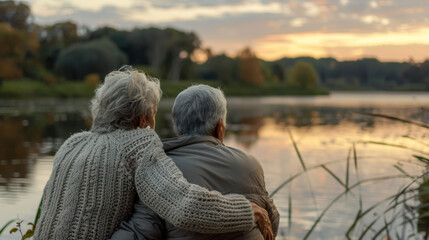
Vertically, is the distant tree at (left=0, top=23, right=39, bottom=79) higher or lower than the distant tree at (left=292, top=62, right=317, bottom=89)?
higher

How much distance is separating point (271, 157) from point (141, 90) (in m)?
7.85

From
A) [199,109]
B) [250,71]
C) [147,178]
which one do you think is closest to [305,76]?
[250,71]

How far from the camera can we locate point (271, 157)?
977cm

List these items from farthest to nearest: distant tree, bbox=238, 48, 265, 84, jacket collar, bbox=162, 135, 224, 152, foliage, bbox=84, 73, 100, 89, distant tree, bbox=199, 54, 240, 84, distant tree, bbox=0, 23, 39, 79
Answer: distant tree, bbox=238, 48, 265, 84 → distant tree, bbox=199, 54, 240, 84 → foliage, bbox=84, 73, 100, 89 → distant tree, bbox=0, 23, 39, 79 → jacket collar, bbox=162, 135, 224, 152

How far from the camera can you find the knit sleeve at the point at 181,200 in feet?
6.07

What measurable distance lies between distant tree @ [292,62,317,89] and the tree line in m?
0.12

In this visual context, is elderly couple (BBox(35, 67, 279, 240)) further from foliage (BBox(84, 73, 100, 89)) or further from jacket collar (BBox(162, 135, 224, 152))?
foliage (BBox(84, 73, 100, 89))

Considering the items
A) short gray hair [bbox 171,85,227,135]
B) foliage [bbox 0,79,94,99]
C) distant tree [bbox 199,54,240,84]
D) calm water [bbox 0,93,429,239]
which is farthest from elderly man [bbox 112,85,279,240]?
distant tree [bbox 199,54,240,84]

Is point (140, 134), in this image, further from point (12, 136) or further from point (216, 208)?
point (12, 136)

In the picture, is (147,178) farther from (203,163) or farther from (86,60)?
(86,60)

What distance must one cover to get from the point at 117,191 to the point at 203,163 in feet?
1.02

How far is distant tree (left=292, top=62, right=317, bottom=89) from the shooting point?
229 feet

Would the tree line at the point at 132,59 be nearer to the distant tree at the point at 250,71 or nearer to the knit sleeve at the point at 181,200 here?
the distant tree at the point at 250,71

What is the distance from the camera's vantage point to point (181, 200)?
186 centimetres
